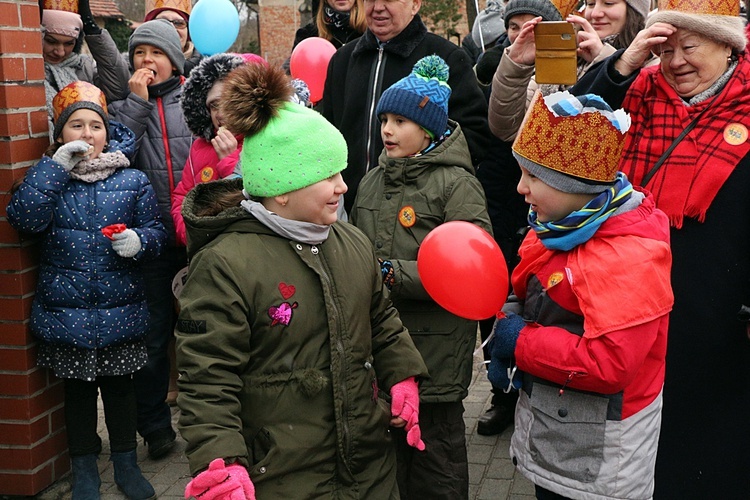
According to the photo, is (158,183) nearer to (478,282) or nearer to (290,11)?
(478,282)

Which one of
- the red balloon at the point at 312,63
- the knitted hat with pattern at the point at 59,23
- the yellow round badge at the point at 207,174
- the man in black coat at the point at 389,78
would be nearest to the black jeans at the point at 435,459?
the man in black coat at the point at 389,78

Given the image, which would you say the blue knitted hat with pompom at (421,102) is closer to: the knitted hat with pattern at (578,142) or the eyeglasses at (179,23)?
the knitted hat with pattern at (578,142)

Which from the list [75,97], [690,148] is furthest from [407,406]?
[75,97]

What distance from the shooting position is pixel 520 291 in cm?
308

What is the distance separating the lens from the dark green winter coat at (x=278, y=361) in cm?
253

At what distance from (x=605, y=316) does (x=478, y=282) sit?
1.89 ft

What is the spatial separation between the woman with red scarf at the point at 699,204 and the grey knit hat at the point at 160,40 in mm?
A: 2928

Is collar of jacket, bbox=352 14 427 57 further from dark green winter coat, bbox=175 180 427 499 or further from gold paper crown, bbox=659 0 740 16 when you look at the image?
dark green winter coat, bbox=175 180 427 499

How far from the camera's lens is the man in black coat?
14.7ft

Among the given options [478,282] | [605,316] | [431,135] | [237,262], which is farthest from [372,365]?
[431,135]

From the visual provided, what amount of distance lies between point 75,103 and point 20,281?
3.11ft

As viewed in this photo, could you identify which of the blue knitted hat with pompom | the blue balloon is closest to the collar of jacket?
the blue knitted hat with pompom

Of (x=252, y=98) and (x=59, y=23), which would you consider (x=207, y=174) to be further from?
(x=252, y=98)

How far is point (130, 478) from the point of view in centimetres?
439
